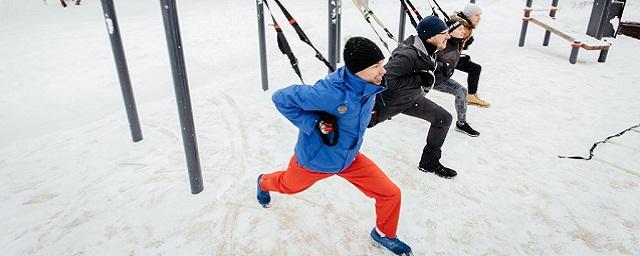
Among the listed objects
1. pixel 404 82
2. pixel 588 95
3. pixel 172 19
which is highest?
pixel 172 19

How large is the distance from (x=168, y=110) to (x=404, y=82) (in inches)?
124

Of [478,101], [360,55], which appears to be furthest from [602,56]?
[360,55]

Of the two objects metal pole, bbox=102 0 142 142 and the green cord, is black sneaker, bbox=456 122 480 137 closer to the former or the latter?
the green cord

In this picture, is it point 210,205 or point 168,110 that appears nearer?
point 210,205

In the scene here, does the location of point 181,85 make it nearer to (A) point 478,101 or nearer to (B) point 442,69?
(B) point 442,69

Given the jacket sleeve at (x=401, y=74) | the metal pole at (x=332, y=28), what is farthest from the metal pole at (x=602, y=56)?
the jacket sleeve at (x=401, y=74)

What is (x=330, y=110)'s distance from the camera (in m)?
1.93

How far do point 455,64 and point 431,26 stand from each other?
73 centimetres

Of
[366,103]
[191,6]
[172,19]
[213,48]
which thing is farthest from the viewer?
[191,6]

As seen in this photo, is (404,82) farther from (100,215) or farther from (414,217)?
(100,215)

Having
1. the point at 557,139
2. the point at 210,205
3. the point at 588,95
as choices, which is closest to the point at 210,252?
the point at 210,205

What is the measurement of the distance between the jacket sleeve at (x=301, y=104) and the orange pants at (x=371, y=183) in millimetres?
346

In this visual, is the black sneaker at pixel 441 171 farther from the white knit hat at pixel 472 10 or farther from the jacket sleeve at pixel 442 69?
the white knit hat at pixel 472 10

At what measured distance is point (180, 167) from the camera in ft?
10.8
